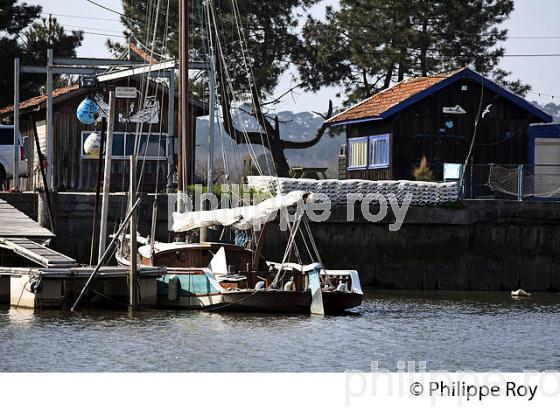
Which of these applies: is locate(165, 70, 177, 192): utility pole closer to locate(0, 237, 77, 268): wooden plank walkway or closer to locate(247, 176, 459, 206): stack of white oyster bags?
locate(247, 176, 459, 206): stack of white oyster bags

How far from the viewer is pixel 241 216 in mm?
37562

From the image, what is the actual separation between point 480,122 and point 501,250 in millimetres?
7514

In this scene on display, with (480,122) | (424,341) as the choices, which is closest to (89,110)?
(480,122)

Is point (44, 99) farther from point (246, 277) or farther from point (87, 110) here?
point (246, 277)

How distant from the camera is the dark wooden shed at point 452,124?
165 ft

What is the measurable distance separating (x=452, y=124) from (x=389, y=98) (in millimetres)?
2910

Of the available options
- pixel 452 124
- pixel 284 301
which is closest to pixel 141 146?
pixel 452 124

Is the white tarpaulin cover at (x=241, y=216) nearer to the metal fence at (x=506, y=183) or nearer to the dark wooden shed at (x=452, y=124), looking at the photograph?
the metal fence at (x=506, y=183)

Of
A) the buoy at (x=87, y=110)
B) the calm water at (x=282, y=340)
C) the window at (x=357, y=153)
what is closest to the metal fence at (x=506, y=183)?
the window at (x=357, y=153)

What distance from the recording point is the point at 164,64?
43906mm

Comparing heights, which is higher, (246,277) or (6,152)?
(6,152)

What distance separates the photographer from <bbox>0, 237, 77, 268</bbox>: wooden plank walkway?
36219mm

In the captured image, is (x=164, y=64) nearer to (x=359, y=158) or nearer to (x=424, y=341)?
(x=359, y=158)

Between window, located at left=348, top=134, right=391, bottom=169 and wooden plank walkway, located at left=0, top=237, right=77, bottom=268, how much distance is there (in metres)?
15.9
